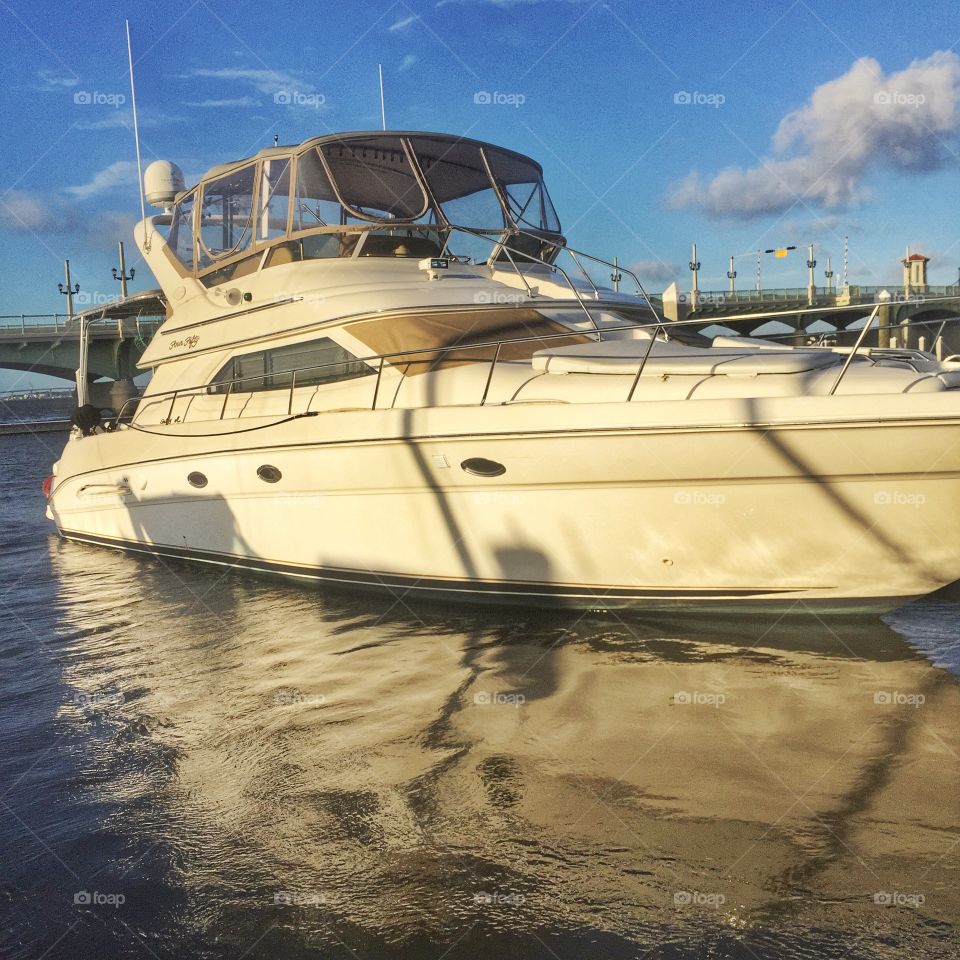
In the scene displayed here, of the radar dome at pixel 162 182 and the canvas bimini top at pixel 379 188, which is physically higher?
the radar dome at pixel 162 182

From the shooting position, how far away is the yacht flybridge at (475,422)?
18.0ft

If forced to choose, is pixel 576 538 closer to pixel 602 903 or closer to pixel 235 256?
pixel 602 903

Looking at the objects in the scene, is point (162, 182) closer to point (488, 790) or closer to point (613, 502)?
point (613, 502)

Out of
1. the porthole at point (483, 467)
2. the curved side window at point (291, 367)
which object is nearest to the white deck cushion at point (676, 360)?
the porthole at point (483, 467)

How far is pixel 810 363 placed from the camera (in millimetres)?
5742

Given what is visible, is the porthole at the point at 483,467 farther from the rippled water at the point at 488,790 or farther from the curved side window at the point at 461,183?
the curved side window at the point at 461,183

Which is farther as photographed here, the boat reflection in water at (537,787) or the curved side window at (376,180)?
the curved side window at (376,180)

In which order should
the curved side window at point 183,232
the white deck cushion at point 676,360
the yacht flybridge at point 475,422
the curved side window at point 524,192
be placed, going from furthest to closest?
the curved side window at point 183,232 → the curved side window at point 524,192 → the white deck cushion at point 676,360 → the yacht flybridge at point 475,422

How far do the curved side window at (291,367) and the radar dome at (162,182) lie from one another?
3.97 m

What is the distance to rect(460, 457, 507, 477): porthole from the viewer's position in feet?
20.3

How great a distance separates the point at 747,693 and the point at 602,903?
7.48 feet

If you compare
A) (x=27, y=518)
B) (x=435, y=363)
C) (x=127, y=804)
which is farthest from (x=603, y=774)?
(x=27, y=518)

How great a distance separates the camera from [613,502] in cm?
595

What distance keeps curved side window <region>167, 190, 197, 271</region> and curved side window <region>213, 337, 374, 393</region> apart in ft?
6.45
